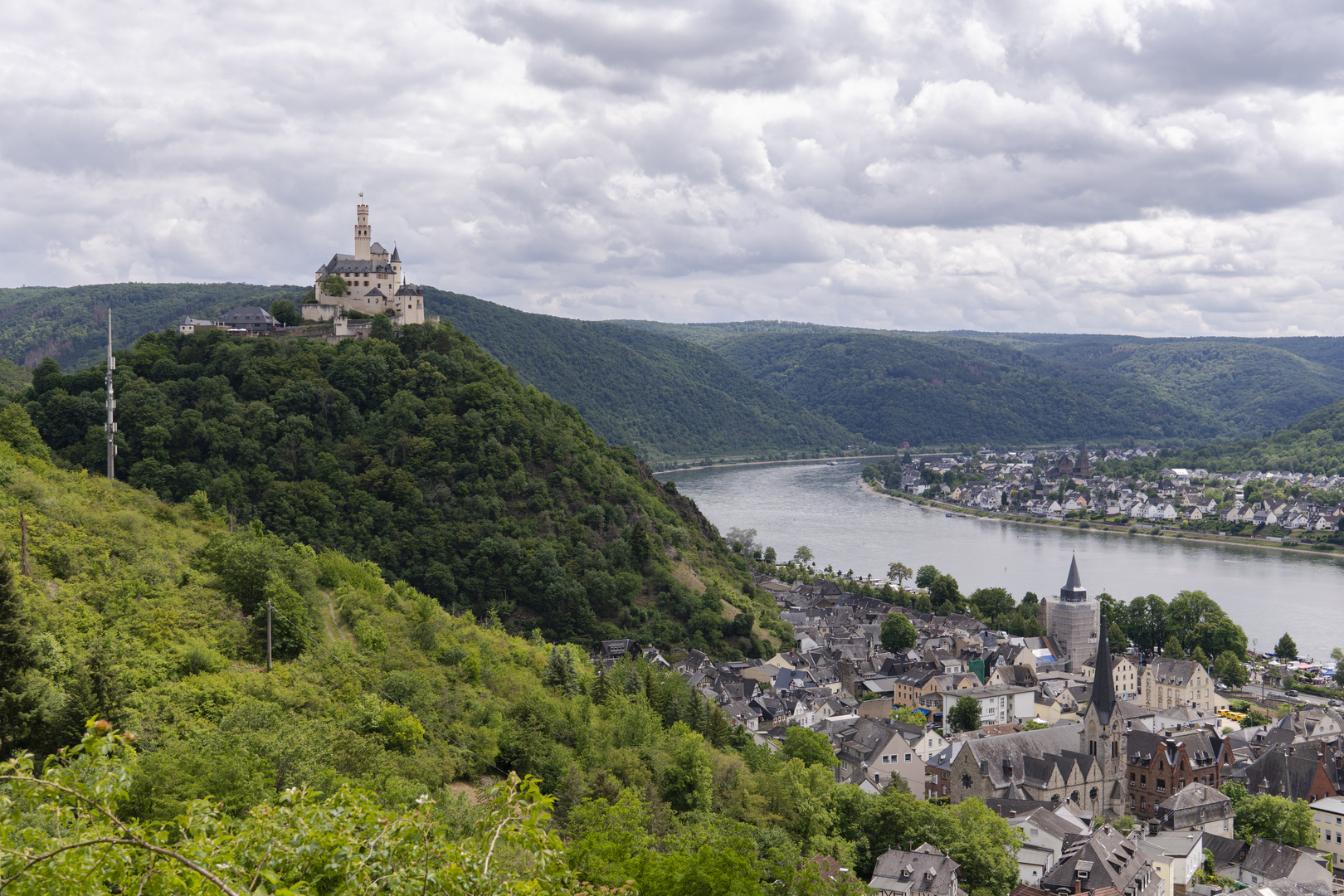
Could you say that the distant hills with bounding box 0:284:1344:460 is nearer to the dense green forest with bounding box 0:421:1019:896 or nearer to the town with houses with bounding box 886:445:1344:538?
the town with houses with bounding box 886:445:1344:538

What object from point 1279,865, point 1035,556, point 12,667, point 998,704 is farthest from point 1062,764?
point 1035,556

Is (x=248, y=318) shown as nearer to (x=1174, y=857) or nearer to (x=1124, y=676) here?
(x=1174, y=857)

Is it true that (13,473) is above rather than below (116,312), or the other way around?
below

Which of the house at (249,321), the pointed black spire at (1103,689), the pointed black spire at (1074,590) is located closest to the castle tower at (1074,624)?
the pointed black spire at (1074,590)

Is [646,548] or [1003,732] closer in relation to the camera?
[1003,732]

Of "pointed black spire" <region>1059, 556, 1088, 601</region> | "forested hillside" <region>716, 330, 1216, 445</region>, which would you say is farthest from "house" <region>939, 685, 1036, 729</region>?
"forested hillside" <region>716, 330, 1216, 445</region>

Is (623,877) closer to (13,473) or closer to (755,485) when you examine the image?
(13,473)

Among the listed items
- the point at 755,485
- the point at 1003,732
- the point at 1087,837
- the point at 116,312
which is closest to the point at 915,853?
the point at 1087,837
